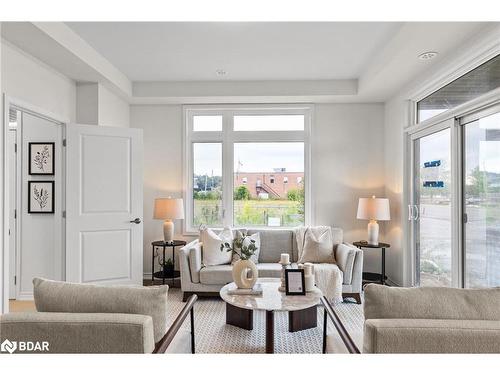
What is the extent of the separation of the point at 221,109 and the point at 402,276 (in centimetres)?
323

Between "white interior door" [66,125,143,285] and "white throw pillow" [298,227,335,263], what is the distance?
1.99 metres

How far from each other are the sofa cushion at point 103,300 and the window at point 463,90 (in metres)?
2.85

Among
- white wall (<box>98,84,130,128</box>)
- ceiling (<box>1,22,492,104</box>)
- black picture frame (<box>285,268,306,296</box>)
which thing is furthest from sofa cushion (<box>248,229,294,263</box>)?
white wall (<box>98,84,130,128</box>)

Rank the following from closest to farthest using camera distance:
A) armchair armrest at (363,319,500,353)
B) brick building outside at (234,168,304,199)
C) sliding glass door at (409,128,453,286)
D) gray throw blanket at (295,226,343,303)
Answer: armchair armrest at (363,319,500,353) < sliding glass door at (409,128,453,286) < gray throw blanket at (295,226,343,303) < brick building outside at (234,168,304,199)

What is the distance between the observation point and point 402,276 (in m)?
4.01

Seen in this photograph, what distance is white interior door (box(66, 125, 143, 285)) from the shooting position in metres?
3.56

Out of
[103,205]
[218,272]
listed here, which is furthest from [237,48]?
[218,272]

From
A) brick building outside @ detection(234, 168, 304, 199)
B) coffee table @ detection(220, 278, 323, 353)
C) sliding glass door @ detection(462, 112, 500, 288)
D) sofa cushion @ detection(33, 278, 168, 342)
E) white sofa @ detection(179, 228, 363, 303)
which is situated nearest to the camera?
sofa cushion @ detection(33, 278, 168, 342)

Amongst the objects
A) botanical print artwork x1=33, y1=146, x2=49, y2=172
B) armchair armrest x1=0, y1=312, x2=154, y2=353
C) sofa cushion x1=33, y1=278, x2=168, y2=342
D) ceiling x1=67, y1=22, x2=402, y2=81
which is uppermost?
ceiling x1=67, y1=22, x2=402, y2=81

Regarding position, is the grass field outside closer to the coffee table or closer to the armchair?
the coffee table

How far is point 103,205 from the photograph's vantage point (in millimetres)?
3715

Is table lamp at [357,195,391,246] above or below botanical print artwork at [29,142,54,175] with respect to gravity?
below

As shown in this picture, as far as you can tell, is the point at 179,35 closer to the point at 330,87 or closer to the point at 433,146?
the point at 330,87

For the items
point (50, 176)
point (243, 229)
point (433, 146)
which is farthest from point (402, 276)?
point (50, 176)
